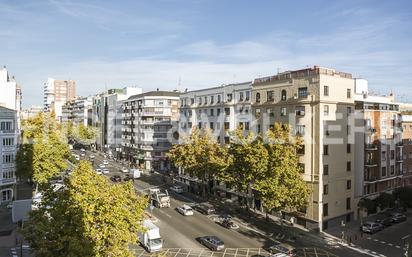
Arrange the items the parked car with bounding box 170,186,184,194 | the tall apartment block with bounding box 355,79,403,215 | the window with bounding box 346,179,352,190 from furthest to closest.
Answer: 1. the parked car with bounding box 170,186,184,194
2. the tall apartment block with bounding box 355,79,403,215
3. the window with bounding box 346,179,352,190

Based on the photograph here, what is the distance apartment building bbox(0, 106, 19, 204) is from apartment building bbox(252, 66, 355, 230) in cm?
5253

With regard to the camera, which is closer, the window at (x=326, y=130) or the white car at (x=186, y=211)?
the window at (x=326, y=130)

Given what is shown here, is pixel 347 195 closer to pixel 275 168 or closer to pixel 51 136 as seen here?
pixel 275 168

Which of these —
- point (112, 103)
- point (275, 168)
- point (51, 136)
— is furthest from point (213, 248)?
point (112, 103)

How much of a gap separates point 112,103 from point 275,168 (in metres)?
119

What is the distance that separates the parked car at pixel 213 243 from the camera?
47.8 metres

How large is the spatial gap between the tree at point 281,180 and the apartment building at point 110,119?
10340cm

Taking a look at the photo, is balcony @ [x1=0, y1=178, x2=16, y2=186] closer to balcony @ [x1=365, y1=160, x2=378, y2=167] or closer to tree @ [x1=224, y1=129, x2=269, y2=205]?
tree @ [x1=224, y1=129, x2=269, y2=205]

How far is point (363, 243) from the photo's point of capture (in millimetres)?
53344

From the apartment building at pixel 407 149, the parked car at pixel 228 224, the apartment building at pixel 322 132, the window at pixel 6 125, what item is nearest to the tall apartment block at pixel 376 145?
the apartment building at pixel 322 132

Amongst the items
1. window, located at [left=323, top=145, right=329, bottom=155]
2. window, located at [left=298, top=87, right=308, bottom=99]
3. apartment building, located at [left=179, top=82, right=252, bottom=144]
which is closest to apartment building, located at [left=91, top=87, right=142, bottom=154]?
apartment building, located at [left=179, top=82, right=252, bottom=144]

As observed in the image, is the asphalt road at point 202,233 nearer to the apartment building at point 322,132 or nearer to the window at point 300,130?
the apartment building at point 322,132

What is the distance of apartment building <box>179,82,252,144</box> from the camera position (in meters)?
77.7

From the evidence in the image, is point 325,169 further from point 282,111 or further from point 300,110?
point 282,111
